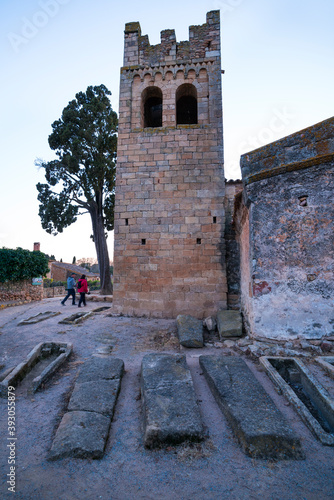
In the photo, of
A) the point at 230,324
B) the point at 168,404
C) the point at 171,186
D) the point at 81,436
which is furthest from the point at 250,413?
the point at 171,186

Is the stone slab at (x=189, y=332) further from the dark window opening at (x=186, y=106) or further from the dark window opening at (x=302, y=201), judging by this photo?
the dark window opening at (x=186, y=106)

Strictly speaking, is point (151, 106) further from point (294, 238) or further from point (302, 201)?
point (294, 238)

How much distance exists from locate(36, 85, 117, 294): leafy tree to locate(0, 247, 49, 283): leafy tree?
1807mm

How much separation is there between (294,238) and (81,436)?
416 centimetres

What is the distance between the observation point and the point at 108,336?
609cm

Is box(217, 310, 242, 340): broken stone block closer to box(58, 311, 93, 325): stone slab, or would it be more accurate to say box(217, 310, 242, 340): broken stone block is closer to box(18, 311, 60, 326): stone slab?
box(58, 311, 93, 325): stone slab

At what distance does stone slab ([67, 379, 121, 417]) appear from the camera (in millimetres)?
2927

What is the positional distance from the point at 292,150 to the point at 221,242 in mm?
3436

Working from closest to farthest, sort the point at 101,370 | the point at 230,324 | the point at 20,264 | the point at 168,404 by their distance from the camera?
the point at 168,404, the point at 101,370, the point at 230,324, the point at 20,264

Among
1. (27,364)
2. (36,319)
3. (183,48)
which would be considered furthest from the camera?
(183,48)

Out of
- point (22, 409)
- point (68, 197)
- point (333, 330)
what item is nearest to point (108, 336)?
point (22, 409)

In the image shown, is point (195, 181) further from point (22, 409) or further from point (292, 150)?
point (22, 409)

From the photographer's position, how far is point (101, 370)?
12.5 feet

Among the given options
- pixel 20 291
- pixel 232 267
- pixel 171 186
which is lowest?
pixel 20 291
